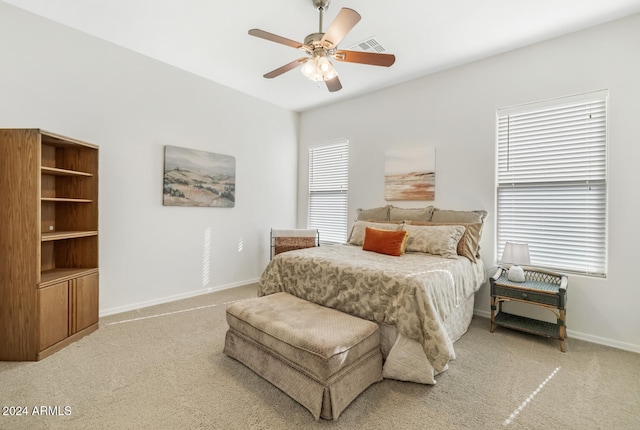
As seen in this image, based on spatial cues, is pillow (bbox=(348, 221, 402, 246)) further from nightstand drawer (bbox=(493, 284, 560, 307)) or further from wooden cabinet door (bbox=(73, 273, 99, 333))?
wooden cabinet door (bbox=(73, 273, 99, 333))

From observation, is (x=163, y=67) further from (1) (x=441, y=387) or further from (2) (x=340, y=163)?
(1) (x=441, y=387)

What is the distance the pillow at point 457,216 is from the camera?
331cm

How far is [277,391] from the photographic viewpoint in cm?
195

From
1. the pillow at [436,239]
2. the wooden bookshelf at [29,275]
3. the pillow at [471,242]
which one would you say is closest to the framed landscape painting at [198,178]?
the wooden bookshelf at [29,275]

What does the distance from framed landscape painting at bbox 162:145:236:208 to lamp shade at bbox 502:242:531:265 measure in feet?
11.9

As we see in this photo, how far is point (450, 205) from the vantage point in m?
3.67

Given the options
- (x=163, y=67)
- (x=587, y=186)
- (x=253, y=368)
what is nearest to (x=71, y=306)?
(x=253, y=368)

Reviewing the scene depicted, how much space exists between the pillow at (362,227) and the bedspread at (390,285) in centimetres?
52

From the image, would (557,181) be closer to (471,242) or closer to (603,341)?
(471,242)

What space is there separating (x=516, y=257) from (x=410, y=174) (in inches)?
66.7

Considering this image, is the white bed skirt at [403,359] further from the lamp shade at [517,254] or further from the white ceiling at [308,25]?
the white ceiling at [308,25]

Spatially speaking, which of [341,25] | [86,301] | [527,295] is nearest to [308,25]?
[341,25]

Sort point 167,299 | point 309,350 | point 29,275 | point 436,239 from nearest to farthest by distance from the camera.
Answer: point 309,350 → point 29,275 → point 436,239 → point 167,299

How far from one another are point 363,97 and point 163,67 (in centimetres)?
282
